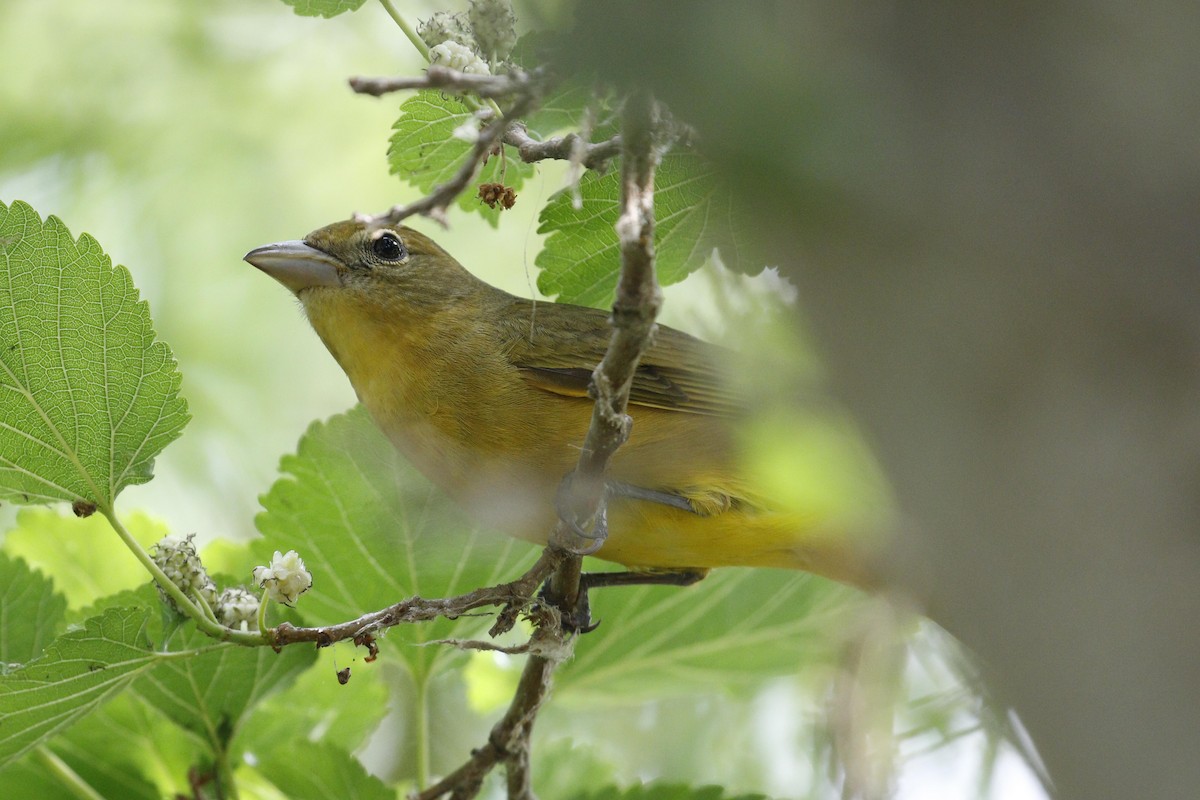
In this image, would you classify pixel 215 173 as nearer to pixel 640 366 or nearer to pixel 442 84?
pixel 640 366

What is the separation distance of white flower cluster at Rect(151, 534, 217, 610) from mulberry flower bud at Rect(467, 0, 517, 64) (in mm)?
1203

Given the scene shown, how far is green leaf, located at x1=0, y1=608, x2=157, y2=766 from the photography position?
2.56 metres

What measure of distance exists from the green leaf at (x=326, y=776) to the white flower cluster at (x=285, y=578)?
76 centimetres

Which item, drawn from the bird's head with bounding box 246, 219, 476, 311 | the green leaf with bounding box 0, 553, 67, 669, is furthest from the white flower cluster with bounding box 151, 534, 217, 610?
the bird's head with bounding box 246, 219, 476, 311

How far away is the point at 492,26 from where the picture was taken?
2506 mm

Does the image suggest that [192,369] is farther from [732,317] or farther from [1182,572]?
[1182,572]

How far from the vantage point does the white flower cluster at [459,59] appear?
254cm

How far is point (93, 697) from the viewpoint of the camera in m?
2.71

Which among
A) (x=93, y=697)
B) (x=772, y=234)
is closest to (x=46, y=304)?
(x=93, y=697)

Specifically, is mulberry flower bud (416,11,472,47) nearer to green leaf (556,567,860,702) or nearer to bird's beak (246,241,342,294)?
bird's beak (246,241,342,294)

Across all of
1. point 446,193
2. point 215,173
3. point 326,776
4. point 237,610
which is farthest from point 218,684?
point 215,173

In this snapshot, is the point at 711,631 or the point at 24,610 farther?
the point at 711,631

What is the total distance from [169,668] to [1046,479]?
2579mm

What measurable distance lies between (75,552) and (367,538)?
3.38 ft
